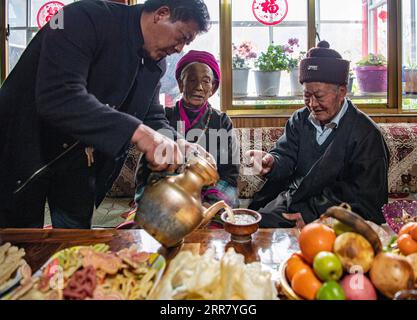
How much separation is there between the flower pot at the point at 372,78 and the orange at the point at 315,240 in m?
3.16

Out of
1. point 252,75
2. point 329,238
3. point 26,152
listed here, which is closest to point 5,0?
point 252,75

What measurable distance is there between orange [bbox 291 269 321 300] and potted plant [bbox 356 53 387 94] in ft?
10.6

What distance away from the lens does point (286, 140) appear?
7.91 ft

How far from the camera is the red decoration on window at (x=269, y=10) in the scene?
3672 mm

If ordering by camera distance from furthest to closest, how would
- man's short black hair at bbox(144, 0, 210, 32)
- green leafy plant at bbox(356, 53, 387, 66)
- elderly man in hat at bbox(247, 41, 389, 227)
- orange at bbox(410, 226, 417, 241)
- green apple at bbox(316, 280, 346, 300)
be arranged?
green leafy plant at bbox(356, 53, 387, 66)
elderly man in hat at bbox(247, 41, 389, 227)
man's short black hair at bbox(144, 0, 210, 32)
orange at bbox(410, 226, 417, 241)
green apple at bbox(316, 280, 346, 300)

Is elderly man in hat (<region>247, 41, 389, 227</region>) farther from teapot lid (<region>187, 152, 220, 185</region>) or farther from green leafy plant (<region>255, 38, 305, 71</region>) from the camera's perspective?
green leafy plant (<region>255, 38, 305, 71</region>)

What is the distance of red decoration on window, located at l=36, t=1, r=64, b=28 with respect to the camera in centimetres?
384

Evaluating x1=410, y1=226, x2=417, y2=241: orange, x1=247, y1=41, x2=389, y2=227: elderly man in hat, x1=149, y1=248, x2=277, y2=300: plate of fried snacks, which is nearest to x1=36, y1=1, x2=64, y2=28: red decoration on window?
x1=247, y1=41, x2=389, y2=227: elderly man in hat

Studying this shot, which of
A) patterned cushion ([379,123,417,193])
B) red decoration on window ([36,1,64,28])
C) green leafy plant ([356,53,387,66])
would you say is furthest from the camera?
red decoration on window ([36,1,64,28])

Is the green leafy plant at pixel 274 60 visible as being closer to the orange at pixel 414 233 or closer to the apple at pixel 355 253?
the orange at pixel 414 233

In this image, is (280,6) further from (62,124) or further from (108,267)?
(108,267)

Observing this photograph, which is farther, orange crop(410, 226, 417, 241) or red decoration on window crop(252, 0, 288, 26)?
red decoration on window crop(252, 0, 288, 26)

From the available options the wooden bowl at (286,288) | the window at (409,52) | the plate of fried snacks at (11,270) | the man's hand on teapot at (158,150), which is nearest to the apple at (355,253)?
the wooden bowl at (286,288)
